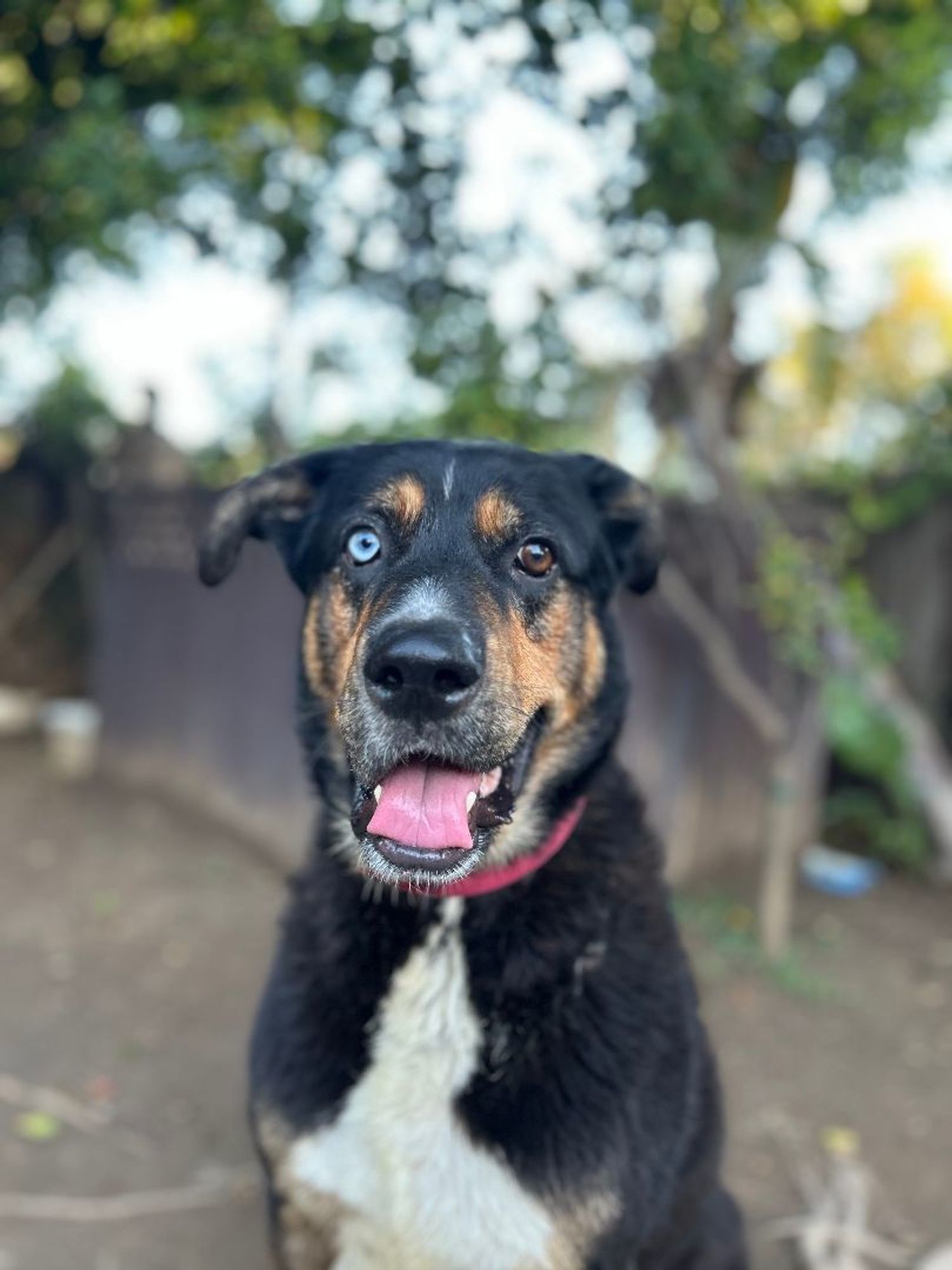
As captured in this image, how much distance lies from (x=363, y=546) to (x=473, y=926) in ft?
2.83

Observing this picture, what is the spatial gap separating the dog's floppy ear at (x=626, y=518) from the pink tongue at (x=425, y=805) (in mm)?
842

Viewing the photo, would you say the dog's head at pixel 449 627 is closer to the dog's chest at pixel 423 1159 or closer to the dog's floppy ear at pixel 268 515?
the dog's floppy ear at pixel 268 515

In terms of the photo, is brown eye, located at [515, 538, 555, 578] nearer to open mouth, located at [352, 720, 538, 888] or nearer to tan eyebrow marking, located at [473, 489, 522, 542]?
tan eyebrow marking, located at [473, 489, 522, 542]

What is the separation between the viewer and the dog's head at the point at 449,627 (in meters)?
2.10

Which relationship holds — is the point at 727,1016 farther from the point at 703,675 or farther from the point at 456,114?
the point at 456,114

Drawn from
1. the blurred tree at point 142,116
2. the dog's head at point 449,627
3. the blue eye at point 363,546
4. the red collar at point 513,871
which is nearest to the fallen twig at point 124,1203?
the dog's head at point 449,627

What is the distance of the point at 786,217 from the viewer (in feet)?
17.2

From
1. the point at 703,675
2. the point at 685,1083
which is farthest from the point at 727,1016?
the point at 685,1083

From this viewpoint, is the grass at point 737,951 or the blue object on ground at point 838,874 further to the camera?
the blue object on ground at point 838,874

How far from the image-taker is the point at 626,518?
109 inches

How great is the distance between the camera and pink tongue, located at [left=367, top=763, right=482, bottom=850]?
7.09 ft

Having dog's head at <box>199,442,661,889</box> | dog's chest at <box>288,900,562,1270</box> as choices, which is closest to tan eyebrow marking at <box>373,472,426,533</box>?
dog's head at <box>199,442,661,889</box>

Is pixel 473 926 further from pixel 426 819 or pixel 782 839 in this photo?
pixel 782 839

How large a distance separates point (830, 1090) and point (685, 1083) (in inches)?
97.5
